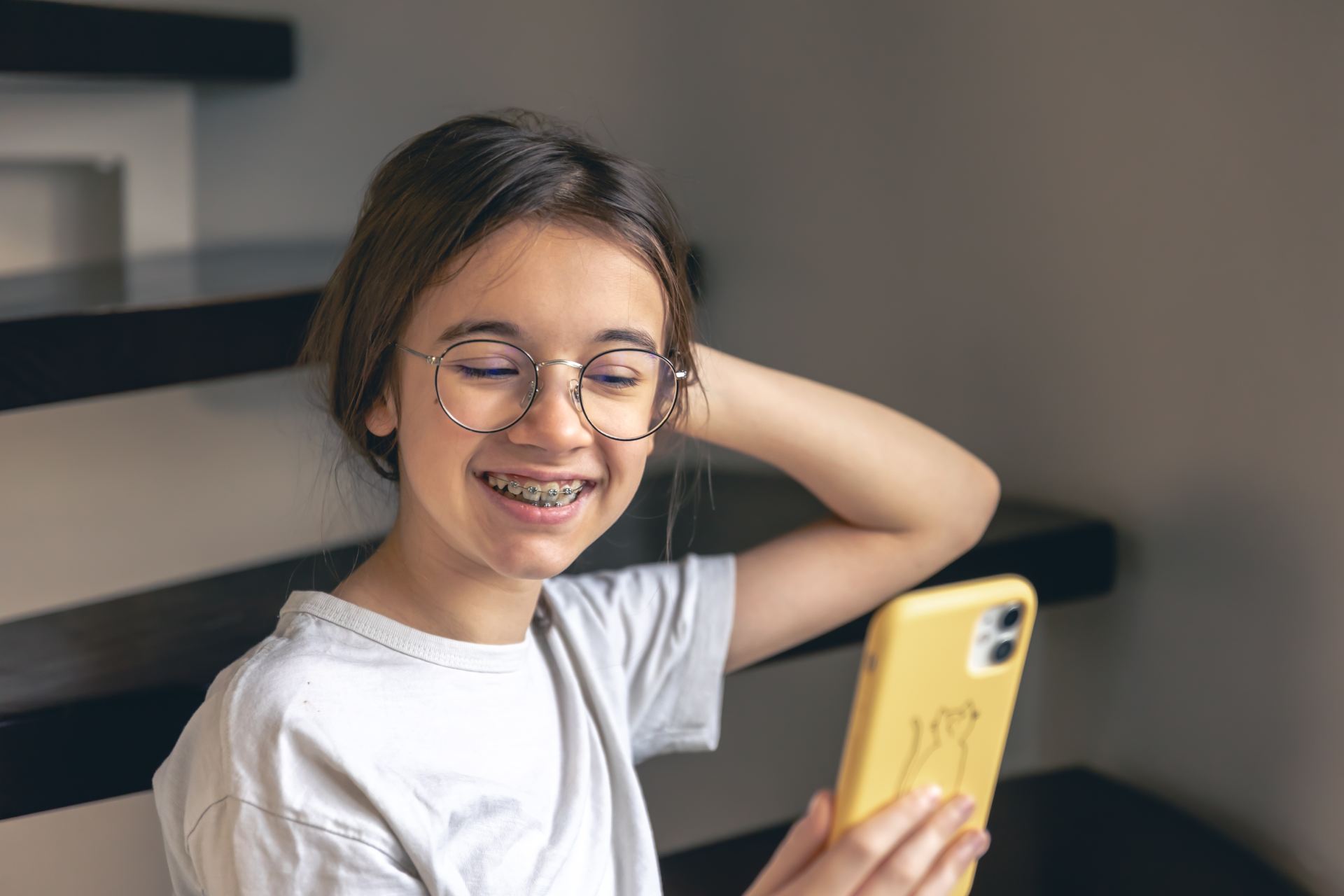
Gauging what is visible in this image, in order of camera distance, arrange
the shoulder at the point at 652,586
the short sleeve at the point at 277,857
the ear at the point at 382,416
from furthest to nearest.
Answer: the shoulder at the point at 652,586 < the ear at the point at 382,416 < the short sleeve at the point at 277,857

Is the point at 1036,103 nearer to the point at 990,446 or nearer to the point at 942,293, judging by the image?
the point at 942,293

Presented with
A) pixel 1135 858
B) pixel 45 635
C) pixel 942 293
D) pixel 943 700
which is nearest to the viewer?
pixel 943 700

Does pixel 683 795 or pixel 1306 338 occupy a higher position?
pixel 1306 338

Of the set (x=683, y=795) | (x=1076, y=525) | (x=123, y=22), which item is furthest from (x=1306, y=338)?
(x=123, y=22)

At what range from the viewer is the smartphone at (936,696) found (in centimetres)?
65

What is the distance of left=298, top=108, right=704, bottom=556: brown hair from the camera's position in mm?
664

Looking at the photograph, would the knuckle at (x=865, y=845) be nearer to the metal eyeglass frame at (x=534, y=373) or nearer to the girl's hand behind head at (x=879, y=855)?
the girl's hand behind head at (x=879, y=855)

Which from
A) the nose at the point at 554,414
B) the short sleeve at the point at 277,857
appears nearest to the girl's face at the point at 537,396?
the nose at the point at 554,414

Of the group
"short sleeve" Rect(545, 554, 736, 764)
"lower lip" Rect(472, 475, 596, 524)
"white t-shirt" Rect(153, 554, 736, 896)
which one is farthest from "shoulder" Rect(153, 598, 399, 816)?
"short sleeve" Rect(545, 554, 736, 764)

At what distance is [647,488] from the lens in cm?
127

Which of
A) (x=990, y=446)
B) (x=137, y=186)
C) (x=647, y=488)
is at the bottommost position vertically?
(x=647, y=488)

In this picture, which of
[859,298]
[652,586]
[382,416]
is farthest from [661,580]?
[859,298]

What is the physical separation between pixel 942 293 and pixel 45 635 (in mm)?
749

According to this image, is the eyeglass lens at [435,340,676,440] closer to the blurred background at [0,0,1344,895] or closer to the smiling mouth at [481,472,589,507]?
the smiling mouth at [481,472,589,507]
